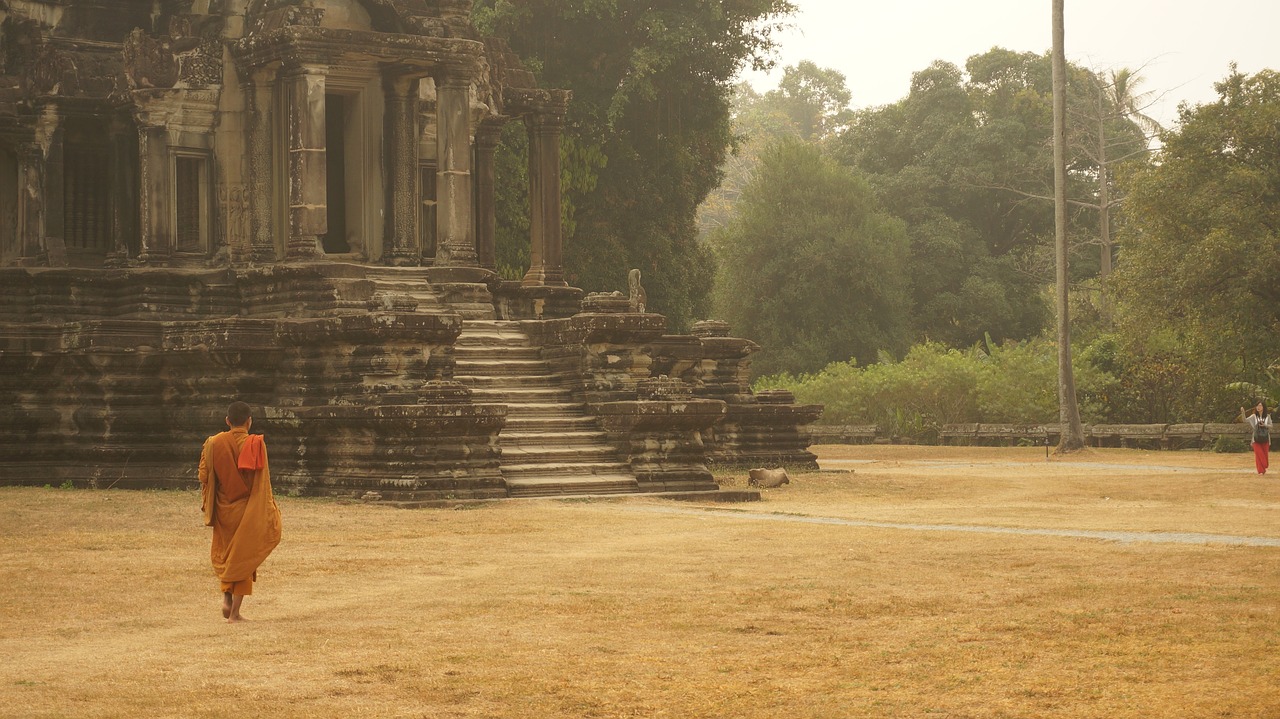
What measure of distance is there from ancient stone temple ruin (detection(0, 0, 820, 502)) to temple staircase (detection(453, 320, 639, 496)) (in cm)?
3

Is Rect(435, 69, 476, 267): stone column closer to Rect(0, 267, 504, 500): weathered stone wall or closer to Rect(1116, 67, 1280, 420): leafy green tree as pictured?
Rect(0, 267, 504, 500): weathered stone wall

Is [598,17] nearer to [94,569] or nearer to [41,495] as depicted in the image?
[41,495]

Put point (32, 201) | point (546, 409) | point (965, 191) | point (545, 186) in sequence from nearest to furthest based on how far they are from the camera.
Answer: point (546, 409)
point (32, 201)
point (545, 186)
point (965, 191)

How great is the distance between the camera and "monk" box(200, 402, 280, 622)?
9.76 metres

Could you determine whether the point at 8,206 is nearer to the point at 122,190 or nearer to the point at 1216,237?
the point at 122,190

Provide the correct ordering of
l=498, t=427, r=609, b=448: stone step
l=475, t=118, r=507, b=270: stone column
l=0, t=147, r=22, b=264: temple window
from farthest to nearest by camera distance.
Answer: l=475, t=118, r=507, b=270: stone column < l=0, t=147, r=22, b=264: temple window < l=498, t=427, r=609, b=448: stone step

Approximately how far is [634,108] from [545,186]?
10462mm

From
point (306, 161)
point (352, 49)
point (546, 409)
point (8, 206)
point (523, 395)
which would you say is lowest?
point (546, 409)

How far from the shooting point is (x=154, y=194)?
20.9 m

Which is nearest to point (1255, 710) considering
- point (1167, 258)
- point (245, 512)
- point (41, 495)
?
point (245, 512)

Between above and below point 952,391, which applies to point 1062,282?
above

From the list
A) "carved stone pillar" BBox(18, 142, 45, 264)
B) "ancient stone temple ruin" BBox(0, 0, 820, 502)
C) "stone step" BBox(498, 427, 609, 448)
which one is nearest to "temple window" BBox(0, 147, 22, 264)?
"ancient stone temple ruin" BBox(0, 0, 820, 502)

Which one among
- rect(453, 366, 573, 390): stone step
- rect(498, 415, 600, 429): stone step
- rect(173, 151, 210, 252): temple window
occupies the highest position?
rect(173, 151, 210, 252): temple window

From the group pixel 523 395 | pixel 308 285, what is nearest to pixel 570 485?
pixel 523 395
